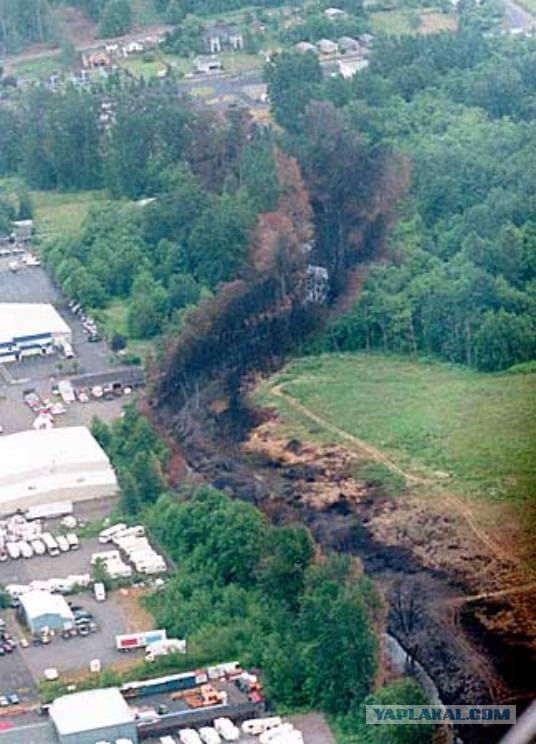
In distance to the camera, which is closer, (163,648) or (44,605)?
(163,648)

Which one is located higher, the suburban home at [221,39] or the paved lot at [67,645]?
the suburban home at [221,39]

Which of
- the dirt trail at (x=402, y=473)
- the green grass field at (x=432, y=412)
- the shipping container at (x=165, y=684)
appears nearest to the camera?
the shipping container at (x=165, y=684)

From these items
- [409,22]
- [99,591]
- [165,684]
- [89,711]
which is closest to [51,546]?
[99,591]

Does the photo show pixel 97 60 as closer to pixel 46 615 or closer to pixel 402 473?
pixel 402 473

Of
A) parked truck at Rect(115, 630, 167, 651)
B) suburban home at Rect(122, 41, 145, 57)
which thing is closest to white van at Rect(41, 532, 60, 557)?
parked truck at Rect(115, 630, 167, 651)

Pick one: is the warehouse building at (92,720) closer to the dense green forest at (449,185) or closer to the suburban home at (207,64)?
the dense green forest at (449,185)

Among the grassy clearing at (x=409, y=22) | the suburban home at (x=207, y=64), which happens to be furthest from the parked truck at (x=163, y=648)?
the grassy clearing at (x=409, y=22)
